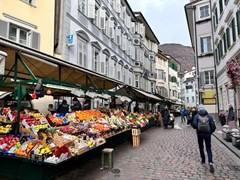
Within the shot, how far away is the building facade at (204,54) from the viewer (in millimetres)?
26266

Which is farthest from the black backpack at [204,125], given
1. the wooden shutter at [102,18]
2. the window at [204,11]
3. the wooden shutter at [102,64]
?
the window at [204,11]

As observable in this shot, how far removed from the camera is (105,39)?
69.0ft

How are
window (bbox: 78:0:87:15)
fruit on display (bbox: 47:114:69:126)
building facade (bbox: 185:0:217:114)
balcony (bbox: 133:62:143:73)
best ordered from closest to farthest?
fruit on display (bbox: 47:114:69:126), window (bbox: 78:0:87:15), building facade (bbox: 185:0:217:114), balcony (bbox: 133:62:143:73)

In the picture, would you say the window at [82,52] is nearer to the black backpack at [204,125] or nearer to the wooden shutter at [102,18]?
the wooden shutter at [102,18]

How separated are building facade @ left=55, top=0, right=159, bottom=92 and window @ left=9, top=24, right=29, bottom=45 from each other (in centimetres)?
212

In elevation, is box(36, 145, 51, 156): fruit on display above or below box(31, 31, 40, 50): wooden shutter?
below

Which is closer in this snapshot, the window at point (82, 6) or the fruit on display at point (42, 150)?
the fruit on display at point (42, 150)

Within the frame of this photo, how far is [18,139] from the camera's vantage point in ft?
18.1

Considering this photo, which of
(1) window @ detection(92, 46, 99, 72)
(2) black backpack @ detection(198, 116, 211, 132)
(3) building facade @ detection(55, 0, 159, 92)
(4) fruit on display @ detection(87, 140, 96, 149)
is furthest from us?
(1) window @ detection(92, 46, 99, 72)

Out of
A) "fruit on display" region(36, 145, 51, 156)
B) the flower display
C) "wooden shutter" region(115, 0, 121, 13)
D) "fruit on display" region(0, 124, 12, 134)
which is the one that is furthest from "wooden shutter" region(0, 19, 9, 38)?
"wooden shutter" region(115, 0, 121, 13)

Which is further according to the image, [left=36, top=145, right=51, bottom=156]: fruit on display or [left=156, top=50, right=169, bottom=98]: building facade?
[left=156, top=50, right=169, bottom=98]: building facade

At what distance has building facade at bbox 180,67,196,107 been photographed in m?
68.9

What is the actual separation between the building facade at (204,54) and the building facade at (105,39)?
27.8 ft

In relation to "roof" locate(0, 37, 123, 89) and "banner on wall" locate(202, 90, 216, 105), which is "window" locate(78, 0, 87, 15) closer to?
"roof" locate(0, 37, 123, 89)
